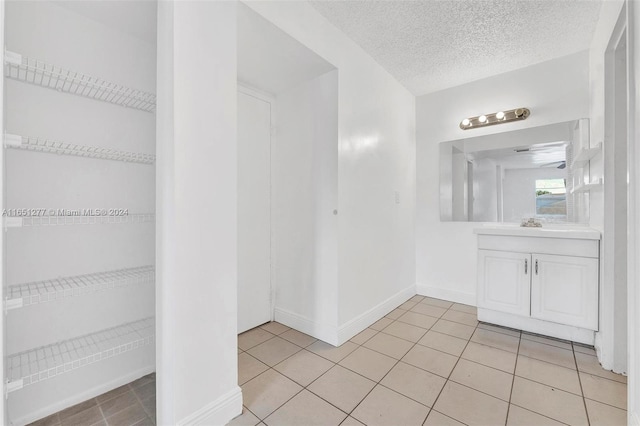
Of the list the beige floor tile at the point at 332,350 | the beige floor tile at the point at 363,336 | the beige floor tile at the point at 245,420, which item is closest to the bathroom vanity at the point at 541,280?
the beige floor tile at the point at 363,336

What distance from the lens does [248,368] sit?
6.31 ft

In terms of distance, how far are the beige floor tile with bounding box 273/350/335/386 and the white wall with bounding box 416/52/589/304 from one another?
1906 mm

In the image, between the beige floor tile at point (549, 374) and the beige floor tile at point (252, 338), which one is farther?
the beige floor tile at point (252, 338)

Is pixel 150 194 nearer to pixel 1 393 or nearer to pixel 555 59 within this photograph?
pixel 1 393

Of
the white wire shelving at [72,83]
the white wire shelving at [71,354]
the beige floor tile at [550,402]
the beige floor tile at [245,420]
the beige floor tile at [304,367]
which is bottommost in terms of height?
the beige floor tile at [245,420]

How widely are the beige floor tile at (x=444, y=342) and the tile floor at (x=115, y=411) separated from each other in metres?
1.88

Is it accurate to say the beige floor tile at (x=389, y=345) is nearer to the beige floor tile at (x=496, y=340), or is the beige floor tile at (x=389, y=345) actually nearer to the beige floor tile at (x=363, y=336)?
the beige floor tile at (x=363, y=336)

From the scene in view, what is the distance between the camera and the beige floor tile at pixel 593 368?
178 cm

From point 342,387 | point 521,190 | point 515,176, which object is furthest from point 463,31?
point 342,387

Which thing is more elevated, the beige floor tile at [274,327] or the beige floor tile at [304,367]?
the beige floor tile at [274,327]

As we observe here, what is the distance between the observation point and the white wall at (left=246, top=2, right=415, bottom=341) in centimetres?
212

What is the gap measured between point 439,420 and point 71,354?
1932mm

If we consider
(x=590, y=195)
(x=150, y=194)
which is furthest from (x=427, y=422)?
(x=590, y=195)

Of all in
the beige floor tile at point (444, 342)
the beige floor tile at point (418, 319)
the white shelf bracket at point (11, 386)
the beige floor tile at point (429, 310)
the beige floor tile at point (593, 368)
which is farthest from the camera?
the beige floor tile at point (429, 310)
